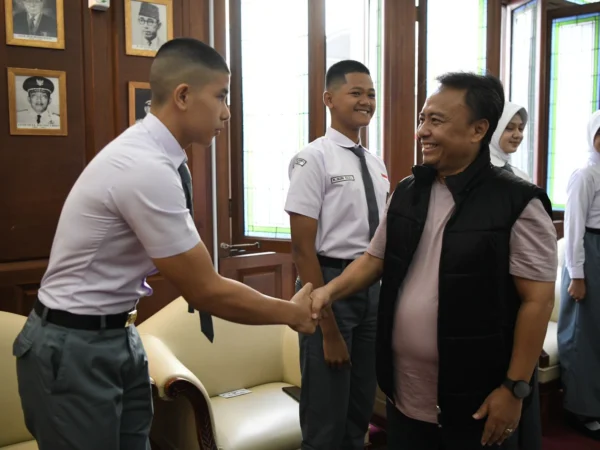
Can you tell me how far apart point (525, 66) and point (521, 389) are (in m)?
3.62

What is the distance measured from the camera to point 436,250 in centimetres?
136

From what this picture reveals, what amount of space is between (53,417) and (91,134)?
153 centimetres

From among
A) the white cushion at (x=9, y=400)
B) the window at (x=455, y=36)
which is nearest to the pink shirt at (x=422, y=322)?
the white cushion at (x=9, y=400)

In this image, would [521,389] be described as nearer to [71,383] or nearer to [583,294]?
[71,383]

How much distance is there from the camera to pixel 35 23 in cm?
240

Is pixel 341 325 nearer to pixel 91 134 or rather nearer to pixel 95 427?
pixel 95 427

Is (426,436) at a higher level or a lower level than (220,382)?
higher

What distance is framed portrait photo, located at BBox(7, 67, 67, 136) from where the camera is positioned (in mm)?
2381

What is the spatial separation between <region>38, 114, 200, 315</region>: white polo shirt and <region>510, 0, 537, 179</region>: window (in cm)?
359

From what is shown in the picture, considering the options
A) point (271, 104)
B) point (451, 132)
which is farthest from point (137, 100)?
point (451, 132)

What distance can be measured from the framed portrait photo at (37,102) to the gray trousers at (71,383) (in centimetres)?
126

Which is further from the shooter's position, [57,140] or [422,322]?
[57,140]

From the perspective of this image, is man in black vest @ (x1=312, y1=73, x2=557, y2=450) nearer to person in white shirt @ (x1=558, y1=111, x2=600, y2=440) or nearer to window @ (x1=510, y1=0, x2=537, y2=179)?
person in white shirt @ (x1=558, y1=111, x2=600, y2=440)

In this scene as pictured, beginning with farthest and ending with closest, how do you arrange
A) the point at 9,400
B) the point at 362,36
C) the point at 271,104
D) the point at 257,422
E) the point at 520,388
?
the point at 362,36
the point at 271,104
the point at 257,422
the point at 9,400
the point at 520,388
